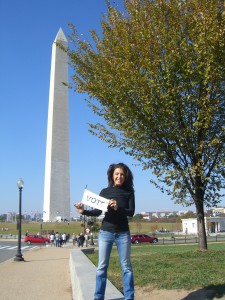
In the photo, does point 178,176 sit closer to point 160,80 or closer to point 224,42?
point 160,80

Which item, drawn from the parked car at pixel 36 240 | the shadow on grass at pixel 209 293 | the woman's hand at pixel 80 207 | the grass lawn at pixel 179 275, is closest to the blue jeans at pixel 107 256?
the woman's hand at pixel 80 207

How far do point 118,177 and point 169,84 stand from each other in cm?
702

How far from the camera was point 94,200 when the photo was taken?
194 inches

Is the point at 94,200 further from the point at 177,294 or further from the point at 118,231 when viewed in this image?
the point at 177,294

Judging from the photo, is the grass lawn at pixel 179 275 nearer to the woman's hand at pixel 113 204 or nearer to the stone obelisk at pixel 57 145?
the woman's hand at pixel 113 204

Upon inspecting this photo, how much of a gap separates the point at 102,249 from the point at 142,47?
26.5 ft

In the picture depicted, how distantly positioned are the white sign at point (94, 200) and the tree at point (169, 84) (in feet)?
22.2

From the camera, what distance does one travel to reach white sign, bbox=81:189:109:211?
15.9 ft

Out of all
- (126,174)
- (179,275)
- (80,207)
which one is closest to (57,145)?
(179,275)

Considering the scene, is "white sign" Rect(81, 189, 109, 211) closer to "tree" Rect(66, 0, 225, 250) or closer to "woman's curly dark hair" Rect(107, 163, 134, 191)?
"woman's curly dark hair" Rect(107, 163, 134, 191)

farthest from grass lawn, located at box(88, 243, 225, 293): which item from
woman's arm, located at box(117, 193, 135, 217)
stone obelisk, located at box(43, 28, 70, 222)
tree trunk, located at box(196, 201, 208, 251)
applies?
stone obelisk, located at box(43, 28, 70, 222)

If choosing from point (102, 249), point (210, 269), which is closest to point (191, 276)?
point (210, 269)

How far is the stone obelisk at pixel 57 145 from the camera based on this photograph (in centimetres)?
5762

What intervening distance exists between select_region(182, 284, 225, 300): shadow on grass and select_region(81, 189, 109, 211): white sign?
7.96ft
